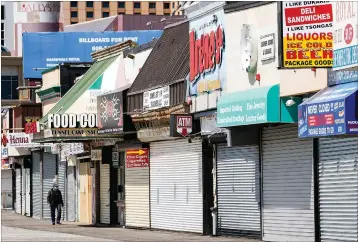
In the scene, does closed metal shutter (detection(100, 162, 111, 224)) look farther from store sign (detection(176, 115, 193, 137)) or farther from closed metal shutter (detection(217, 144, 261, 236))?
closed metal shutter (detection(217, 144, 261, 236))

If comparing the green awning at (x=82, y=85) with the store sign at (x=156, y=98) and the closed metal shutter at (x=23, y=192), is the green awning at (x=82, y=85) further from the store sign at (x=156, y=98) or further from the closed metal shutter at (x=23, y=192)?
the closed metal shutter at (x=23, y=192)

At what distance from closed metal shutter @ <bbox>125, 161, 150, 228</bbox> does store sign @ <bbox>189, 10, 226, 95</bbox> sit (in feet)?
22.2

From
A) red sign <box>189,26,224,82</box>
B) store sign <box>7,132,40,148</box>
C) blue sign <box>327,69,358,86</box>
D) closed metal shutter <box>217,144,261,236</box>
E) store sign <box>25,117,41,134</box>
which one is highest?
red sign <box>189,26,224,82</box>

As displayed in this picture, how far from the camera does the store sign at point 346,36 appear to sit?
1988cm

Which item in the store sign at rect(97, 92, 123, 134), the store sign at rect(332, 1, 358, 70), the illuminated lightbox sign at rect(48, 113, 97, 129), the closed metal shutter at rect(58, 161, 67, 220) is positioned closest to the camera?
the store sign at rect(332, 1, 358, 70)

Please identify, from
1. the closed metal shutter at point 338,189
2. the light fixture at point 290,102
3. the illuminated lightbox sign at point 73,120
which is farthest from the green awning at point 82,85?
the closed metal shutter at point 338,189

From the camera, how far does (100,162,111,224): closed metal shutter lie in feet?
149

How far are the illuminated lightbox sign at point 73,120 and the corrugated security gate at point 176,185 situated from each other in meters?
3.88

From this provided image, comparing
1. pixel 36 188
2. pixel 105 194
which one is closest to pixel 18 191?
pixel 36 188

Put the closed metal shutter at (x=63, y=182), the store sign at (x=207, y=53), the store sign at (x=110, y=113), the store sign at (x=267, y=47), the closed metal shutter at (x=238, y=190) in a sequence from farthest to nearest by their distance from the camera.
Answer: the closed metal shutter at (x=63, y=182) → the store sign at (x=110, y=113) → the store sign at (x=207, y=53) → the closed metal shutter at (x=238, y=190) → the store sign at (x=267, y=47)

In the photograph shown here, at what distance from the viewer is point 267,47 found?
2780 cm

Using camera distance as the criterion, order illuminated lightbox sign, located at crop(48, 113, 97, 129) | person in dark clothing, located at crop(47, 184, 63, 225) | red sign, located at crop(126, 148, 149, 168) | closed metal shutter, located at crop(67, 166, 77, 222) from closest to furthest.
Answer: red sign, located at crop(126, 148, 149, 168) < illuminated lightbox sign, located at crop(48, 113, 97, 129) < person in dark clothing, located at crop(47, 184, 63, 225) < closed metal shutter, located at crop(67, 166, 77, 222)

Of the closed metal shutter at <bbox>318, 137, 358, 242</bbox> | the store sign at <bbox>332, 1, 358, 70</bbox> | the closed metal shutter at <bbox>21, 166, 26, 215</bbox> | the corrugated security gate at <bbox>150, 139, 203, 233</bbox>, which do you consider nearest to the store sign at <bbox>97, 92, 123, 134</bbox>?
the corrugated security gate at <bbox>150, 139, 203, 233</bbox>

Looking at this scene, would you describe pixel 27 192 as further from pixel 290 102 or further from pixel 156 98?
pixel 290 102
